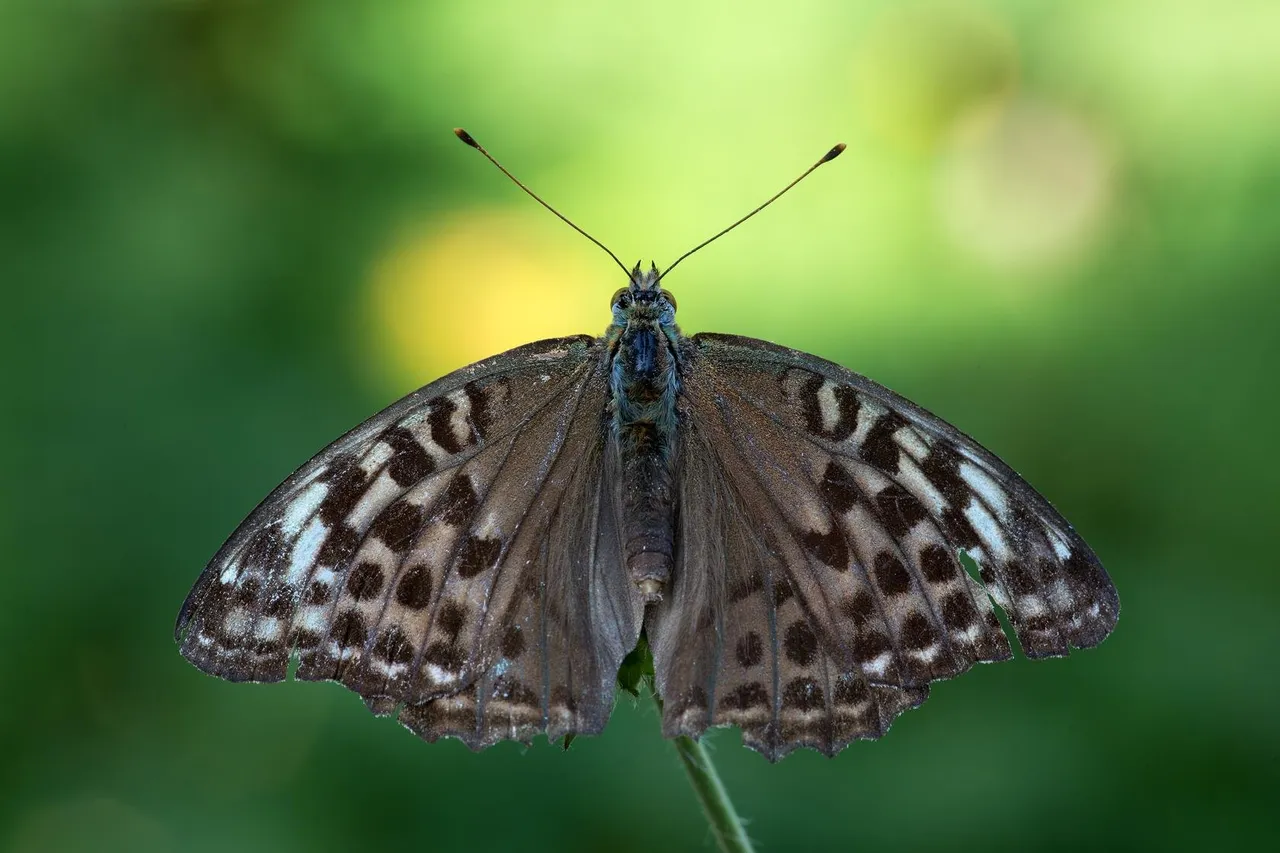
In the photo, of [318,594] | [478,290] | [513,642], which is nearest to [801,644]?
[513,642]

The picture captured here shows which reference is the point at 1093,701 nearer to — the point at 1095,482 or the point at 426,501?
the point at 1095,482

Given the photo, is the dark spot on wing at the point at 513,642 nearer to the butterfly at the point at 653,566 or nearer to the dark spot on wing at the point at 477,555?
the butterfly at the point at 653,566

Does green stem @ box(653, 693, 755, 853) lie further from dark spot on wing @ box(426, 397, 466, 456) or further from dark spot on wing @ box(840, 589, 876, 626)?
dark spot on wing @ box(426, 397, 466, 456)

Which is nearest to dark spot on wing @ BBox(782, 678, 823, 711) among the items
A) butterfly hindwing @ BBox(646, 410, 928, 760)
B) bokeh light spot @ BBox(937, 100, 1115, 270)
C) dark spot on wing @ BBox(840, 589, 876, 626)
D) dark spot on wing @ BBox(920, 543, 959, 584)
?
butterfly hindwing @ BBox(646, 410, 928, 760)

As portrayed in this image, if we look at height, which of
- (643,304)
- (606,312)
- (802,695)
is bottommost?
(802,695)

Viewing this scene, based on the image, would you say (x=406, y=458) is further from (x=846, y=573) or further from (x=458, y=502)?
(x=846, y=573)

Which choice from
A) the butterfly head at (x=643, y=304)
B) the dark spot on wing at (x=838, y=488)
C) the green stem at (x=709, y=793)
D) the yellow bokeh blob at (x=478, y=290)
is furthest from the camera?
the yellow bokeh blob at (x=478, y=290)

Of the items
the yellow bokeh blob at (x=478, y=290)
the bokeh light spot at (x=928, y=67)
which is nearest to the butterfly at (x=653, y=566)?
the yellow bokeh blob at (x=478, y=290)
